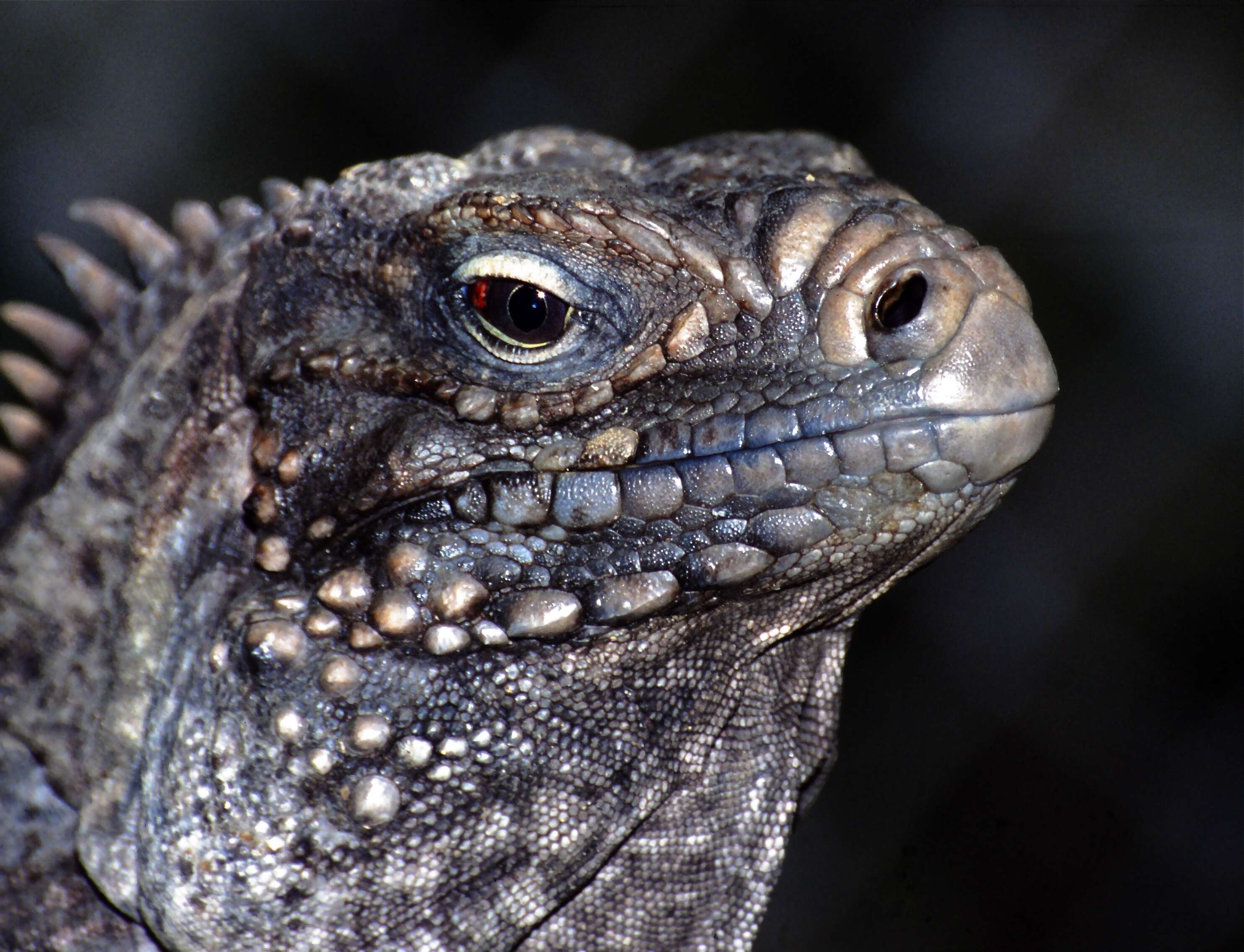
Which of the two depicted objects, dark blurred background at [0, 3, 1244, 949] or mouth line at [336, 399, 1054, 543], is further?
dark blurred background at [0, 3, 1244, 949]

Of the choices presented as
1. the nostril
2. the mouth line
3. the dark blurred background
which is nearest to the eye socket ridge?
the mouth line

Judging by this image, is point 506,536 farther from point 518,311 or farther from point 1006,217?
point 1006,217

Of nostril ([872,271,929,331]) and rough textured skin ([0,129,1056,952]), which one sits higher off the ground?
nostril ([872,271,929,331])

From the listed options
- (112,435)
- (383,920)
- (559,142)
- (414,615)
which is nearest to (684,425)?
(414,615)

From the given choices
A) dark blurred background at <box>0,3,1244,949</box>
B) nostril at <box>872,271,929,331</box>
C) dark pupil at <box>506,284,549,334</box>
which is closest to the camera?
nostril at <box>872,271,929,331</box>

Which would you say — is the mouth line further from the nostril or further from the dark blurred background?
the dark blurred background

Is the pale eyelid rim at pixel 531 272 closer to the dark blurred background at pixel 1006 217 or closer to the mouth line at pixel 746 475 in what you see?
the mouth line at pixel 746 475

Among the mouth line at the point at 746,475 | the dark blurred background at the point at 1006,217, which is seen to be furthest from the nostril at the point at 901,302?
the dark blurred background at the point at 1006,217
